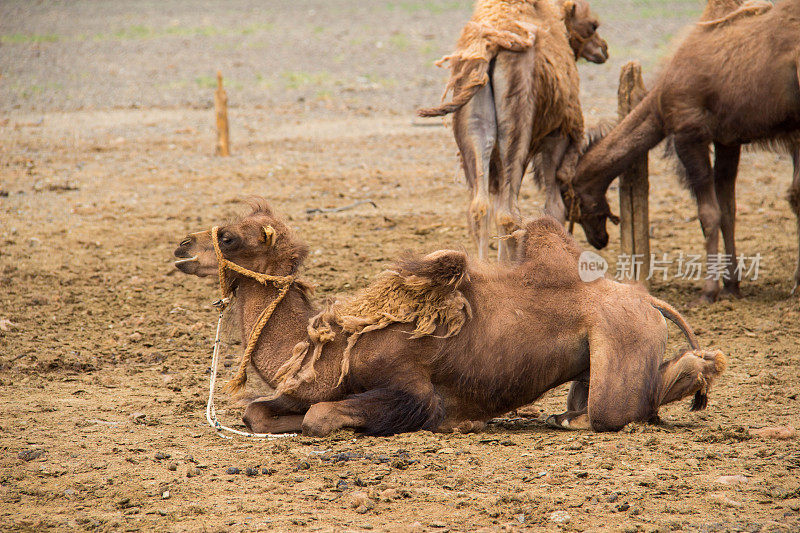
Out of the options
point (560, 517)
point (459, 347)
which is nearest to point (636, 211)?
point (459, 347)

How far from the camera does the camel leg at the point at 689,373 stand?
4.86 metres

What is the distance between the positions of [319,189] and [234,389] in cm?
671

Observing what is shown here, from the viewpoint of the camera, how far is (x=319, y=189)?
460 inches

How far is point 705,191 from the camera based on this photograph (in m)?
8.68

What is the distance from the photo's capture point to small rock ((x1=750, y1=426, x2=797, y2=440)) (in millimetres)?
4805

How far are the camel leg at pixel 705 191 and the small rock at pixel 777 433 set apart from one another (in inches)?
148

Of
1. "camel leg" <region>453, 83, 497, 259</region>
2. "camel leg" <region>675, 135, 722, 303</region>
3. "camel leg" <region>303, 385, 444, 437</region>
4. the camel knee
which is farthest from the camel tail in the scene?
"camel leg" <region>675, 135, 722, 303</region>

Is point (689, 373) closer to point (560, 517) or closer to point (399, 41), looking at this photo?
point (560, 517)

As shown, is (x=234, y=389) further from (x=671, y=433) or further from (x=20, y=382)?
(x=671, y=433)

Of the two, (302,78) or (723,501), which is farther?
(302,78)

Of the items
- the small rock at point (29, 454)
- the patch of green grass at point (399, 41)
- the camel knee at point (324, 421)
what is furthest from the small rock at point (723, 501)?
the patch of green grass at point (399, 41)

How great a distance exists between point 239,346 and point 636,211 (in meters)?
4.17

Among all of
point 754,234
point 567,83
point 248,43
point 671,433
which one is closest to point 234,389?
point 671,433

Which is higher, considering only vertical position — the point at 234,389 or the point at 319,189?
the point at 319,189
